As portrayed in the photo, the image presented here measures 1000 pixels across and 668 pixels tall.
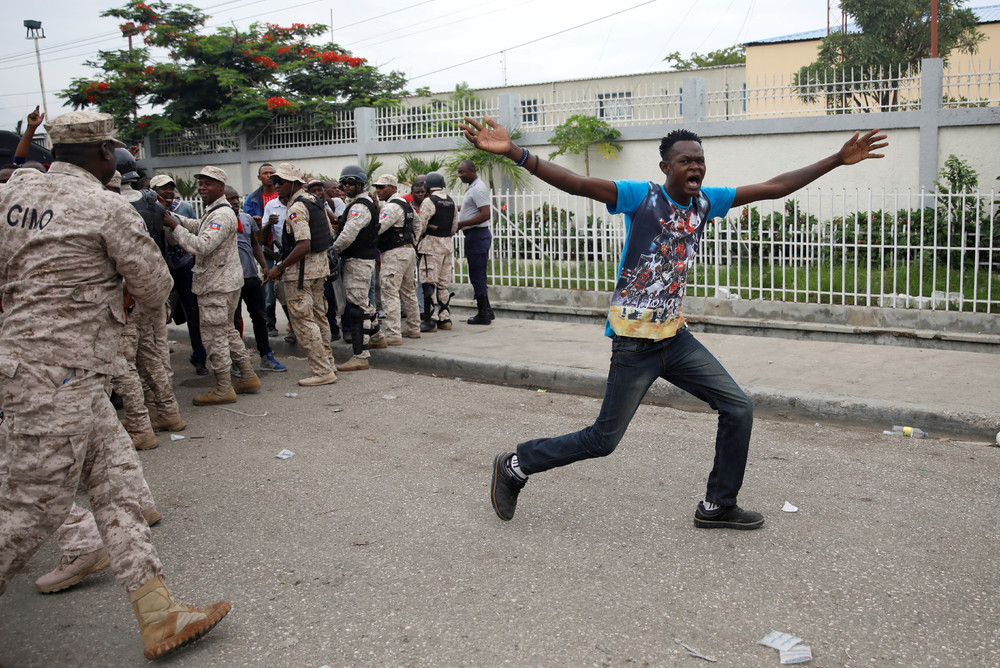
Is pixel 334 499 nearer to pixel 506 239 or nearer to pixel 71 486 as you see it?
pixel 71 486

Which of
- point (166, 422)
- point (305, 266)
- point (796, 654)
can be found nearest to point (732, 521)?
point (796, 654)

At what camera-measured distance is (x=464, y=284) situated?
504 inches

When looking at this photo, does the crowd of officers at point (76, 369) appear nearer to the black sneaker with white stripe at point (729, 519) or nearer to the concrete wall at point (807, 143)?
the black sneaker with white stripe at point (729, 519)

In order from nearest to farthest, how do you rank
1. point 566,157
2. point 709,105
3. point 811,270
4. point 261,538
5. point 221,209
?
1. point 261,538
2. point 221,209
3. point 811,270
4. point 709,105
5. point 566,157

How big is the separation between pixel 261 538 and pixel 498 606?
1417 mm

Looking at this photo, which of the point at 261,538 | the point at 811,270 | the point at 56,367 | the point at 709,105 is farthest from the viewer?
the point at 709,105

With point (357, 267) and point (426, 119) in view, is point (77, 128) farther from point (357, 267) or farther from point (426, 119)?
point (426, 119)

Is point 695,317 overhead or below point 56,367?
below

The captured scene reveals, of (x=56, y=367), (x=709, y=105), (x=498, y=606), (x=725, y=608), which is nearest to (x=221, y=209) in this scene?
(x=56, y=367)

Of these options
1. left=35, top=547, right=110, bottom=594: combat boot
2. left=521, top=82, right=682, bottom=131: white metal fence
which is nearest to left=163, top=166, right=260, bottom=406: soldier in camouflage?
left=35, top=547, right=110, bottom=594: combat boot

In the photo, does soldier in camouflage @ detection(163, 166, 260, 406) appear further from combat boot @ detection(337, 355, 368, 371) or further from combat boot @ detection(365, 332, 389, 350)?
combat boot @ detection(365, 332, 389, 350)

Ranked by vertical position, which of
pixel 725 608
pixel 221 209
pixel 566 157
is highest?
pixel 566 157

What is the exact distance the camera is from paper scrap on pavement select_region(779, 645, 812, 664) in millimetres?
2994

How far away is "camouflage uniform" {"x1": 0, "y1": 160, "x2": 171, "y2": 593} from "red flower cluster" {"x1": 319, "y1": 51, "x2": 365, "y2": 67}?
2066 cm
